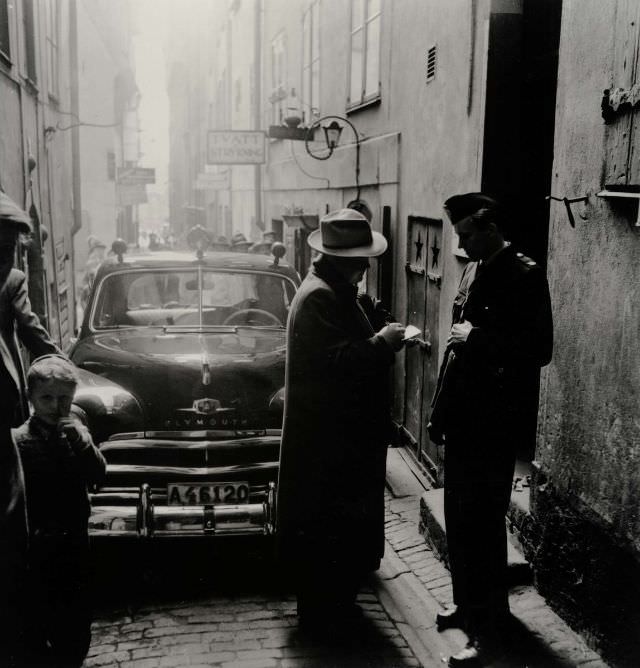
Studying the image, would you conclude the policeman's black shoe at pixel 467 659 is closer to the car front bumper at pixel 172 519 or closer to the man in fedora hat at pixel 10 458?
the car front bumper at pixel 172 519

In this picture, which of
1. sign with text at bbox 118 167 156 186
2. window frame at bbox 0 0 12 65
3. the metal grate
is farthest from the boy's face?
sign with text at bbox 118 167 156 186

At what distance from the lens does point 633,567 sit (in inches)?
144

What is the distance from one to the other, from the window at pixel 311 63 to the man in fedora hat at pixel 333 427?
929 cm

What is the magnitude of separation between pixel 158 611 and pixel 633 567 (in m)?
2.56

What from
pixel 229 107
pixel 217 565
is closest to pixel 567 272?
pixel 217 565

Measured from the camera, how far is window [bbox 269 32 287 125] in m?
15.9

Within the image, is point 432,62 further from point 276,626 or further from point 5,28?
point 276,626

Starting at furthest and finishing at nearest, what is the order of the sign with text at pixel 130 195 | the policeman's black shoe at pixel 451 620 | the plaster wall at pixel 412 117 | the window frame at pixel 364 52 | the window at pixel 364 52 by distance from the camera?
the sign with text at pixel 130 195 < the window at pixel 364 52 < the window frame at pixel 364 52 < the plaster wall at pixel 412 117 < the policeman's black shoe at pixel 451 620

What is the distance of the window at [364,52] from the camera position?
31.7ft

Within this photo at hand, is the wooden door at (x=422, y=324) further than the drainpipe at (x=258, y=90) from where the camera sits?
No

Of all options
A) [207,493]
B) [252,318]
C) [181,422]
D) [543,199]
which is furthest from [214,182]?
[207,493]

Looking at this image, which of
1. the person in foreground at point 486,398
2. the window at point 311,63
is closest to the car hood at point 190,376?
the person in foreground at point 486,398

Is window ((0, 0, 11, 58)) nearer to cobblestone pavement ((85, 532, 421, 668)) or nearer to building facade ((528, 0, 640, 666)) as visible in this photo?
cobblestone pavement ((85, 532, 421, 668))

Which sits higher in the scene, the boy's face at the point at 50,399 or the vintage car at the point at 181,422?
the boy's face at the point at 50,399
